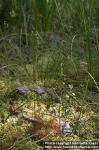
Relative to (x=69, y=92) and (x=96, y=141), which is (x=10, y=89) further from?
(x=96, y=141)

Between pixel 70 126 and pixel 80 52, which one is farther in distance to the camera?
pixel 80 52

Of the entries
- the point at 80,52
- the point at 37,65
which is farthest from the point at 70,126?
the point at 80,52

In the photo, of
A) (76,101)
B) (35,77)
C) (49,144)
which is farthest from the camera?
(35,77)

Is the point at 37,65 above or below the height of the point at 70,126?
above

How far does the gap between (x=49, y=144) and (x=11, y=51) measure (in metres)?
1.20

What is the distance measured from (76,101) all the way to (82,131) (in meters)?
0.26

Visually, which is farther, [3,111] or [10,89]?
[10,89]

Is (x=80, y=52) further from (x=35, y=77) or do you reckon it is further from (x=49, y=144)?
(x=49, y=144)

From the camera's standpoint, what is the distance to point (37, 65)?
2.58 meters

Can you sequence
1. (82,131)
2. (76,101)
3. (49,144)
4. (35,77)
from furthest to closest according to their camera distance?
(35,77) → (76,101) → (82,131) → (49,144)

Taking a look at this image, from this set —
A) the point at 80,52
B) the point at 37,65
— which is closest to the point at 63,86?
the point at 37,65

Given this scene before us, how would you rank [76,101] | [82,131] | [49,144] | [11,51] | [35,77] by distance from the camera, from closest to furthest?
[49,144], [82,131], [76,101], [35,77], [11,51]

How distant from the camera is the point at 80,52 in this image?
9.89 feet

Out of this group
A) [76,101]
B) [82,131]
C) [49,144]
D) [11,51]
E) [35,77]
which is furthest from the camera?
[11,51]
